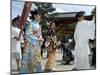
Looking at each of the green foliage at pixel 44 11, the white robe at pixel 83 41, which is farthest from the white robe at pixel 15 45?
the white robe at pixel 83 41

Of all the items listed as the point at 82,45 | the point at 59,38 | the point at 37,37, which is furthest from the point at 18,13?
the point at 82,45

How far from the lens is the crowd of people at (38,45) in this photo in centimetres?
249

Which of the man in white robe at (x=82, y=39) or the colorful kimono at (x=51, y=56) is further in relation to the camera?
the man in white robe at (x=82, y=39)

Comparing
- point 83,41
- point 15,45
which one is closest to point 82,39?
point 83,41

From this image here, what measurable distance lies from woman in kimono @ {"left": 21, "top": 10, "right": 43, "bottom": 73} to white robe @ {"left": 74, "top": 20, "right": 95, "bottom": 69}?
0.43m

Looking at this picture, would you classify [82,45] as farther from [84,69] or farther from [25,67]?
[25,67]

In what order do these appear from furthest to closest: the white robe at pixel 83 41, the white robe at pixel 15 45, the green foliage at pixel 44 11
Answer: the white robe at pixel 83 41 → the green foliage at pixel 44 11 → the white robe at pixel 15 45

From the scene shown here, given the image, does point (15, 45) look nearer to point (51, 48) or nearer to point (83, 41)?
point (51, 48)

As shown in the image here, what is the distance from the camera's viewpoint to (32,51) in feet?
8.35

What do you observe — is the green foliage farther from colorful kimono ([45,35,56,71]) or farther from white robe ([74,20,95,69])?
white robe ([74,20,95,69])

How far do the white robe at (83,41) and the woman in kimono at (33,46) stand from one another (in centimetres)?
43

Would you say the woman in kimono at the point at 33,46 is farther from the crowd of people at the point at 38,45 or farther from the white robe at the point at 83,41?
the white robe at the point at 83,41

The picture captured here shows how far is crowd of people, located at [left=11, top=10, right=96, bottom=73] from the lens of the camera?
249 cm

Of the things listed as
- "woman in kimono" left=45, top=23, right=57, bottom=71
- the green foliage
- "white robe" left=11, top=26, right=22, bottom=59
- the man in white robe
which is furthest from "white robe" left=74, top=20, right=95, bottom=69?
"white robe" left=11, top=26, right=22, bottom=59
